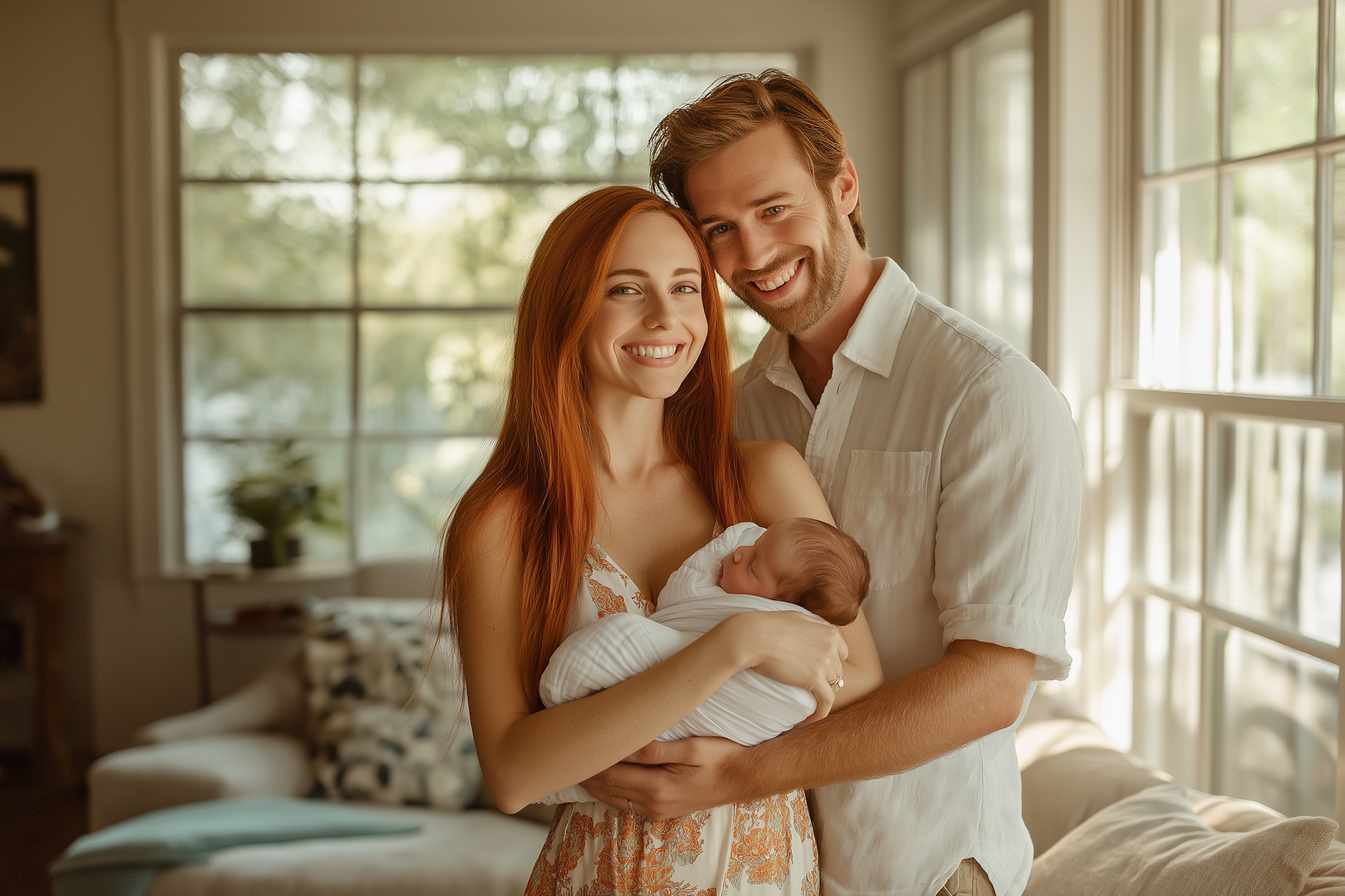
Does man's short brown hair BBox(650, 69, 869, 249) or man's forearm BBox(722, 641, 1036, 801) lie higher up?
man's short brown hair BBox(650, 69, 869, 249)

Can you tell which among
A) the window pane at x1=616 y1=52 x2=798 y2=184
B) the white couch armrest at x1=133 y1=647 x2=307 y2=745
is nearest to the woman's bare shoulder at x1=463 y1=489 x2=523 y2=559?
the white couch armrest at x1=133 y1=647 x2=307 y2=745

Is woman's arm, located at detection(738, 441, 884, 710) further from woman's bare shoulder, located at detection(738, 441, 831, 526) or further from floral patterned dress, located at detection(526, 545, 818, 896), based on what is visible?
floral patterned dress, located at detection(526, 545, 818, 896)

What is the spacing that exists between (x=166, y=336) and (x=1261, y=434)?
4.09m

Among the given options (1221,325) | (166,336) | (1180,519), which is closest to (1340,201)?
(1221,325)

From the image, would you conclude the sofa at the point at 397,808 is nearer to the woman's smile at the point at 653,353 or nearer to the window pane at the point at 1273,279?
the window pane at the point at 1273,279

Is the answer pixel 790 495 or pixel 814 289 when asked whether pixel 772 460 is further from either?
pixel 814 289

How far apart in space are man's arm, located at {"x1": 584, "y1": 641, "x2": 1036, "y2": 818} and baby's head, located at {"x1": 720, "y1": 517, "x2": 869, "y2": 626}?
0.43ft

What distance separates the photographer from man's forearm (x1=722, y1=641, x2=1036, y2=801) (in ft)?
4.03

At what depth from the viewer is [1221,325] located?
7.07 ft

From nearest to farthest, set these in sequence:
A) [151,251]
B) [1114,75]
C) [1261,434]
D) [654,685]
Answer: [654,685], [1261,434], [1114,75], [151,251]

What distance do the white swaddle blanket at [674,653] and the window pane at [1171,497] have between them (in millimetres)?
1421

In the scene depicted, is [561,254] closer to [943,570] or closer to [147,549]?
[943,570]

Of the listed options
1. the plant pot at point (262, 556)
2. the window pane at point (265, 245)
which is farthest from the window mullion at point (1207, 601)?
the window pane at point (265, 245)

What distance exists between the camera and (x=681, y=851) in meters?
1.27
